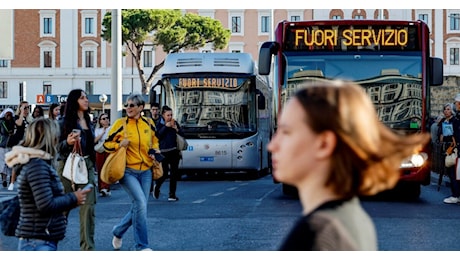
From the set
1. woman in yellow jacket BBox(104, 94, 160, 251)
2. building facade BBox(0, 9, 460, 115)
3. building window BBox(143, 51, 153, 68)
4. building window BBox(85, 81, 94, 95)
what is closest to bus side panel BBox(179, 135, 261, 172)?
woman in yellow jacket BBox(104, 94, 160, 251)

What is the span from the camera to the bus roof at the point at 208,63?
21.4 meters

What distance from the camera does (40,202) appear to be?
5133 millimetres

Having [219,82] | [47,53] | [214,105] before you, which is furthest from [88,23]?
[214,105]

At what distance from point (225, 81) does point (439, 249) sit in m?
12.8

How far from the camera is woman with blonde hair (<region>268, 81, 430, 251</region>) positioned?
2.14m

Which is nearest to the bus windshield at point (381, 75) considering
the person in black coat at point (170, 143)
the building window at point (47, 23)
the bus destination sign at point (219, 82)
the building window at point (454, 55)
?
the person in black coat at point (170, 143)

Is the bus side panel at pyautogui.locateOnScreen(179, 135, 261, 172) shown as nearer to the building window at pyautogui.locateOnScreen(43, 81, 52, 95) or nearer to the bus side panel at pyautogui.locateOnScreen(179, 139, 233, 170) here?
the bus side panel at pyautogui.locateOnScreen(179, 139, 233, 170)

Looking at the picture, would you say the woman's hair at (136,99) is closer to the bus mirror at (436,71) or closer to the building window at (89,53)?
the bus mirror at (436,71)

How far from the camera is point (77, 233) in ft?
33.8

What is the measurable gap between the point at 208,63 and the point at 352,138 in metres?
19.6

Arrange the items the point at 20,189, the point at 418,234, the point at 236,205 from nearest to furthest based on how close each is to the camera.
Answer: the point at 20,189
the point at 418,234
the point at 236,205

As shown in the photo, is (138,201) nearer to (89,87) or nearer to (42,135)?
(42,135)

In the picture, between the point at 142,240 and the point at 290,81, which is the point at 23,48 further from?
the point at 142,240

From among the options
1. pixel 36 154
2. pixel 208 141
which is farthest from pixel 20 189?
pixel 208 141
